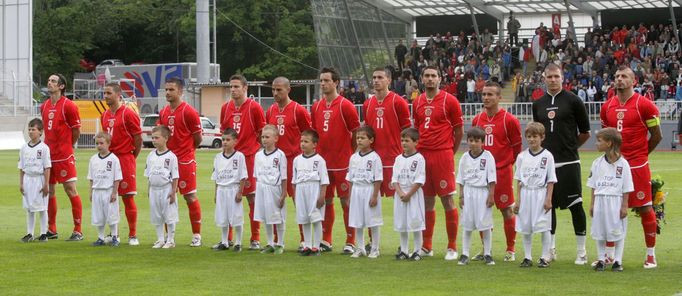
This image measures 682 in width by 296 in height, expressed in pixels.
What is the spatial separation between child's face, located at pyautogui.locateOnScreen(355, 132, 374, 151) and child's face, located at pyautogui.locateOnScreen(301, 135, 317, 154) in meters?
0.55

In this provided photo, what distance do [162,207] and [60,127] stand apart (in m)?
2.23

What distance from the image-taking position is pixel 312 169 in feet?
44.9

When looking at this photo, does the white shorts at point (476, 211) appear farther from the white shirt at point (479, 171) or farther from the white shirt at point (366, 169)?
the white shirt at point (366, 169)

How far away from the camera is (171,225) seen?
14617 mm

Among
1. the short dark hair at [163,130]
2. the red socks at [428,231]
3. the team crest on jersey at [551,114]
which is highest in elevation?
the team crest on jersey at [551,114]

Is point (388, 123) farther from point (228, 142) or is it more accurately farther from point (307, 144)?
point (228, 142)

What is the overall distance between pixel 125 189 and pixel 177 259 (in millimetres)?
2120

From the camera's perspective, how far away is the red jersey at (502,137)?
43.1 feet

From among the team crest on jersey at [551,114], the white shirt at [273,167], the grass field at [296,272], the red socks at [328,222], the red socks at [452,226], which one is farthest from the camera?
the red socks at [328,222]

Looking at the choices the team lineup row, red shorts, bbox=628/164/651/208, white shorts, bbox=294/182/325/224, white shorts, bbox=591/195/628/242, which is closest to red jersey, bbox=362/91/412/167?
the team lineup row

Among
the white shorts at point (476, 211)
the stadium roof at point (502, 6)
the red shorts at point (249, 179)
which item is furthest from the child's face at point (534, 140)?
the stadium roof at point (502, 6)

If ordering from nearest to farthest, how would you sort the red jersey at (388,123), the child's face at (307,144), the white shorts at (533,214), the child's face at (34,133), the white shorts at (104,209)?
1. the white shorts at (533,214)
2. the child's face at (307,144)
3. the red jersey at (388,123)
4. the white shorts at (104,209)
5. the child's face at (34,133)

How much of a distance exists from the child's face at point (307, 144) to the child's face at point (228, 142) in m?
1.07

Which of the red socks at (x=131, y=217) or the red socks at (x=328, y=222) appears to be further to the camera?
the red socks at (x=131, y=217)
